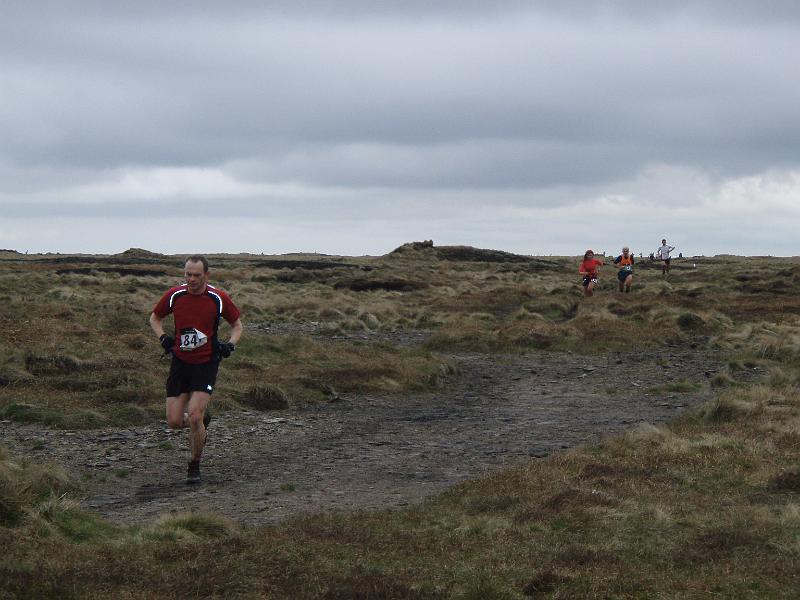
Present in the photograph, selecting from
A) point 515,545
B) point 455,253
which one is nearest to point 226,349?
point 515,545

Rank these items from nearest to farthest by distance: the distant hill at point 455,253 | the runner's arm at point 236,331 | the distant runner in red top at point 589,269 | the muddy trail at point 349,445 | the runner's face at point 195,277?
the muddy trail at point 349,445, the runner's face at point 195,277, the runner's arm at point 236,331, the distant runner in red top at point 589,269, the distant hill at point 455,253

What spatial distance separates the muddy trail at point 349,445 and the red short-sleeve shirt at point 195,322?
1.36 m

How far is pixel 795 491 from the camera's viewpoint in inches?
351

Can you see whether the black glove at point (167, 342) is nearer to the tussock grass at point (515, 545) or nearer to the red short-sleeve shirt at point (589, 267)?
the tussock grass at point (515, 545)

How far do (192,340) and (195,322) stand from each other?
19 centimetres

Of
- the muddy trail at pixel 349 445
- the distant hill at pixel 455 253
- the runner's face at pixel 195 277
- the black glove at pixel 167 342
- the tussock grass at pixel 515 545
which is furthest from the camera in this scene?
the distant hill at pixel 455 253

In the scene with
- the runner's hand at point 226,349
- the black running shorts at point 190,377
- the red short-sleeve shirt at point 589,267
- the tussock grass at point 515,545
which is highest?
the red short-sleeve shirt at point 589,267

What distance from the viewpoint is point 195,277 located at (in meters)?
10.2

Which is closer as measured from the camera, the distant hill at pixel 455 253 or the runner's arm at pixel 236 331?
the runner's arm at pixel 236 331

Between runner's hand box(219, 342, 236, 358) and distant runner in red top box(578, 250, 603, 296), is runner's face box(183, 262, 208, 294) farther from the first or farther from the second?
distant runner in red top box(578, 250, 603, 296)

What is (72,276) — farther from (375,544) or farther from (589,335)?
(375,544)

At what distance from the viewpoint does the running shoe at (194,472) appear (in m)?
10.2

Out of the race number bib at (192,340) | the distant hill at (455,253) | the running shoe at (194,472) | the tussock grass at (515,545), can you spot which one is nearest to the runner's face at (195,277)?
the race number bib at (192,340)

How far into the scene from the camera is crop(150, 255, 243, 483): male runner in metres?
10.2
